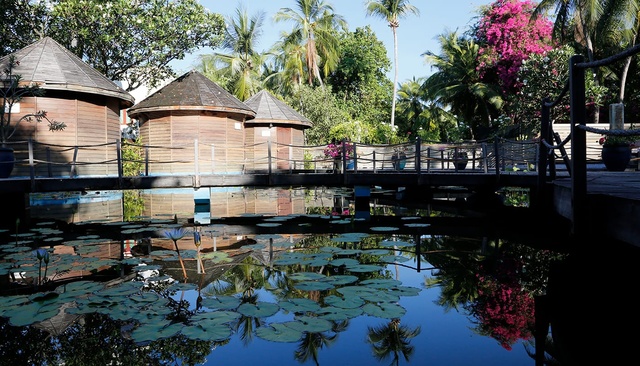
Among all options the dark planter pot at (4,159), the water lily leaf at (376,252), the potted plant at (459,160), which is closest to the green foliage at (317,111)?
the potted plant at (459,160)

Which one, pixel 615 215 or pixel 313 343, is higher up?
pixel 615 215

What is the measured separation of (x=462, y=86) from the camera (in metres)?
28.0

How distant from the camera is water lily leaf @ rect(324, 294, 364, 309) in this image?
11.1 ft

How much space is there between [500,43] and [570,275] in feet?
75.7

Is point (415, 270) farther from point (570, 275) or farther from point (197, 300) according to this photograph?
point (197, 300)

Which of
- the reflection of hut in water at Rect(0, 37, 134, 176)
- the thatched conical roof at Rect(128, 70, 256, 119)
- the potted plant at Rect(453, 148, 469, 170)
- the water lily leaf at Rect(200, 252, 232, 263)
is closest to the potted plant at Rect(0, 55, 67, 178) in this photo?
the reflection of hut in water at Rect(0, 37, 134, 176)

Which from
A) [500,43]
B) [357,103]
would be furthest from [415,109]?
[500,43]

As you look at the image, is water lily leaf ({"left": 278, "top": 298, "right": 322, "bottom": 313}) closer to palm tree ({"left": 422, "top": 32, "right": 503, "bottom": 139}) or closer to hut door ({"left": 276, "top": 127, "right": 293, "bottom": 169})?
hut door ({"left": 276, "top": 127, "right": 293, "bottom": 169})

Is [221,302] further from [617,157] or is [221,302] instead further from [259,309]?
[617,157]

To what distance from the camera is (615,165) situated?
30.3 ft

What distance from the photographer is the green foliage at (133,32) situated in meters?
18.8

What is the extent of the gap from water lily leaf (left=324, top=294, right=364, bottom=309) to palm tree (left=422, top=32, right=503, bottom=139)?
82.1ft

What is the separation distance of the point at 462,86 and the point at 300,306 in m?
27.0

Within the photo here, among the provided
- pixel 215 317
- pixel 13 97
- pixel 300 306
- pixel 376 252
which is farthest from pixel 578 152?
pixel 13 97
